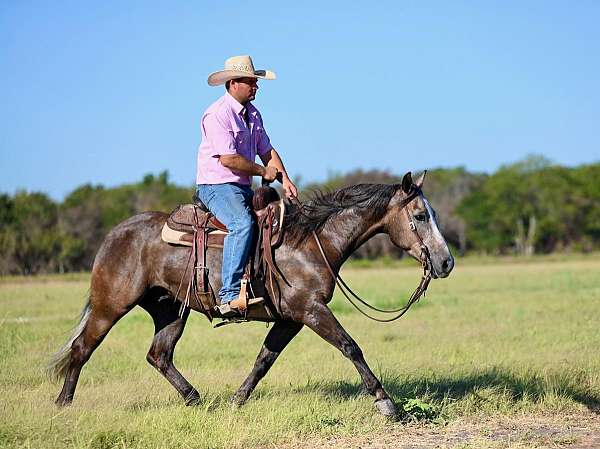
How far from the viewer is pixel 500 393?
8.98 meters

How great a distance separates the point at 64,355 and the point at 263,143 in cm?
317

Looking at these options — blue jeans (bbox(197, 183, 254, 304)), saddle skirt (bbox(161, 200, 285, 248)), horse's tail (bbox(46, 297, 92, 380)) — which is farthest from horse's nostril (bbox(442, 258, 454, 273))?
horse's tail (bbox(46, 297, 92, 380))

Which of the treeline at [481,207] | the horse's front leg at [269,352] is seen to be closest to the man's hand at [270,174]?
the horse's front leg at [269,352]

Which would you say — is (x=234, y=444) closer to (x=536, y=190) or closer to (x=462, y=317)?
(x=462, y=317)

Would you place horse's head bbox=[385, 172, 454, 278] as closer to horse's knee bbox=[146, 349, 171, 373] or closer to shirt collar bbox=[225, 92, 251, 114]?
shirt collar bbox=[225, 92, 251, 114]

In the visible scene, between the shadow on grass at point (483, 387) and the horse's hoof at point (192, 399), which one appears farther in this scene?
the shadow on grass at point (483, 387)

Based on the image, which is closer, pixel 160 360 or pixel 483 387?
pixel 160 360

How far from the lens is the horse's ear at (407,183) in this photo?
7.84m

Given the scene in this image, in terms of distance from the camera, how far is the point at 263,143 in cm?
884

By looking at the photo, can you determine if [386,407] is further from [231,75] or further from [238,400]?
[231,75]

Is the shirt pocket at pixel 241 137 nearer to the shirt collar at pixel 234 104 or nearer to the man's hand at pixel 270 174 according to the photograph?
the shirt collar at pixel 234 104

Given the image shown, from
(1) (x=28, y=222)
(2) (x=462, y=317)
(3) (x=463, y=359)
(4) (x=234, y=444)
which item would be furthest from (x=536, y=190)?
(4) (x=234, y=444)

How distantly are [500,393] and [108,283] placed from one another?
4.31 meters

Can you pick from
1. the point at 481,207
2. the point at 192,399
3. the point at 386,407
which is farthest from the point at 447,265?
the point at 481,207
